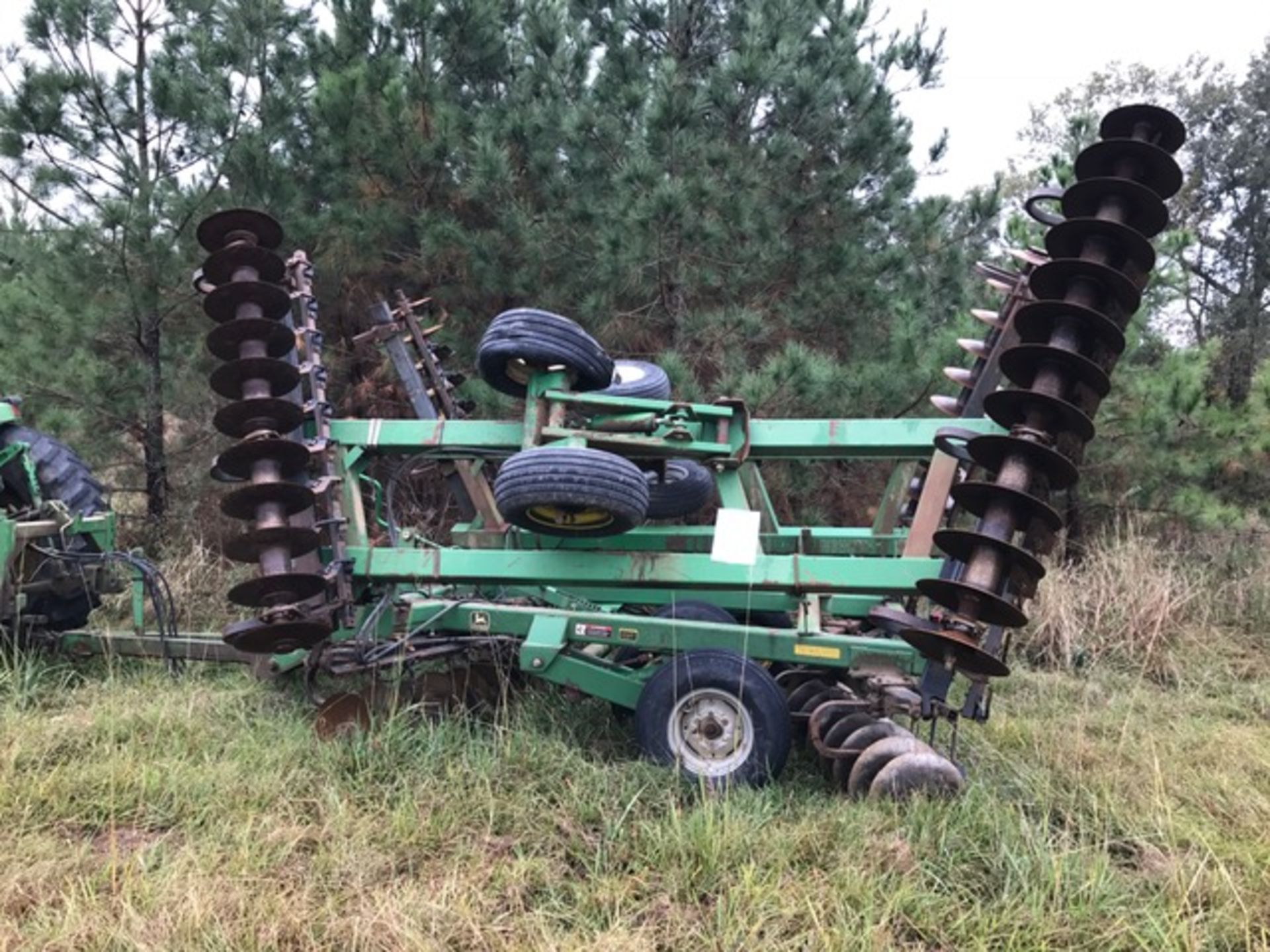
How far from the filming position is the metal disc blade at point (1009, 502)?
3279 mm

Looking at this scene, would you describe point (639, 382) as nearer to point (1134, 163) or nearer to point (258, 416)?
point (258, 416)

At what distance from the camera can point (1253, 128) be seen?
1794 cm

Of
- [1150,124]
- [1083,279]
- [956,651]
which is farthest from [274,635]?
[1150,124]

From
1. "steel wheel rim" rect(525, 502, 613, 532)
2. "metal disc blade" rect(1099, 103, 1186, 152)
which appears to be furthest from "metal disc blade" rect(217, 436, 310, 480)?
"metal disc blade" rect(1099, 103, 1186, 152)

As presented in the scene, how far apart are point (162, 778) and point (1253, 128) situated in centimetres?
2134

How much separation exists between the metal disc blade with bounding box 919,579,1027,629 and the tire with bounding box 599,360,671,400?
6.18ft

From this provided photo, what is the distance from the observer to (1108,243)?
3.42 metres

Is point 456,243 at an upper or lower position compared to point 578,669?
upper

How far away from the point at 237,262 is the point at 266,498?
1.08m

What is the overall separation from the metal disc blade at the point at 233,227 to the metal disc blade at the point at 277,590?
1.52m

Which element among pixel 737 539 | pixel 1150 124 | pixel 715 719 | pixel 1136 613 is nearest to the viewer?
pixel 1150 124

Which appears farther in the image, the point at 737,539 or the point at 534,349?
the point at 534,349

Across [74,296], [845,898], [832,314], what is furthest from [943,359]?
[74,296]

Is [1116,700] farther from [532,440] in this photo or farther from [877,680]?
[532,440]
